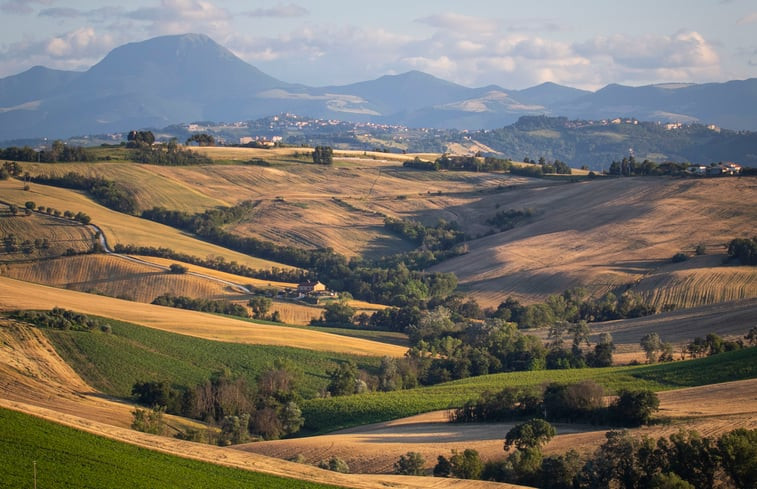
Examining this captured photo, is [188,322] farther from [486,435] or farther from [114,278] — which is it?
[486,435]

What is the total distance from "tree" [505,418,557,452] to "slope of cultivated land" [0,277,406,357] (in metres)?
27.3

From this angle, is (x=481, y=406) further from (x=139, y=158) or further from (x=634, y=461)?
(x=139, y=158)

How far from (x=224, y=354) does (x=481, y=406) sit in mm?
19484

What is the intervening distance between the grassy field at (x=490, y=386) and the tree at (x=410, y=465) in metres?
12.2

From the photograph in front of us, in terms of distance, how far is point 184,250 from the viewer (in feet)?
289

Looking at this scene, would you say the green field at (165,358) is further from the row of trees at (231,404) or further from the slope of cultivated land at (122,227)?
the slope of cultivated land at (122,227)

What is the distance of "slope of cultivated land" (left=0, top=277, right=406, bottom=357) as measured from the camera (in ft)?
188

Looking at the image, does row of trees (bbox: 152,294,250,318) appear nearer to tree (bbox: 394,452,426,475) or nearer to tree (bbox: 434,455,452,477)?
tree (bbox: 394,452,426,475)

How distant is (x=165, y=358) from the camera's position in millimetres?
52125

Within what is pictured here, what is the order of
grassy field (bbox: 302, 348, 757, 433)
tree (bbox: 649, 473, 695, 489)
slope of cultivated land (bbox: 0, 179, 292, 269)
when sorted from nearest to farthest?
tree (bbox: 649, 473, 695, 489) → grassy field (bbox: 302, 348, 757, 433) → slope of cultivated land (bbox: 0, 179, 292, 269)

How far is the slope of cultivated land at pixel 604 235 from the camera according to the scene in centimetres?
8156

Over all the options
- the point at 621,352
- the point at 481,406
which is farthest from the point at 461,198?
the point at 481,406

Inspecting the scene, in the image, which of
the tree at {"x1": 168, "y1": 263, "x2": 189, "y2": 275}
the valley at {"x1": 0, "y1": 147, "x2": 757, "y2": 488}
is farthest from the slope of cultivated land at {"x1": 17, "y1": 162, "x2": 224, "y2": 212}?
the tree at {"x1": 168, "y1": 263, "x2": 189, "y2": 275}

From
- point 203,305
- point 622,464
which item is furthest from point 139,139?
point 622,464
